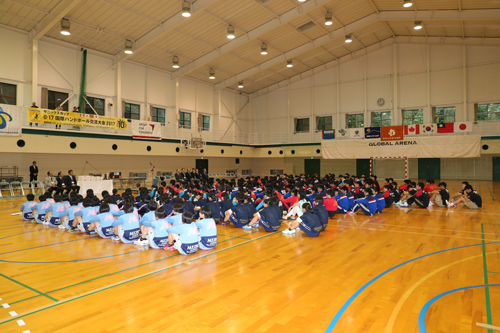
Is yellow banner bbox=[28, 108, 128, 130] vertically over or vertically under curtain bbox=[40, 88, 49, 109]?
under

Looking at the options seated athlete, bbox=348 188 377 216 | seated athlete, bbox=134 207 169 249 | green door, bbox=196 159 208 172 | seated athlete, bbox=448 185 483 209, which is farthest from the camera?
green door, bbox=196 159 208 172

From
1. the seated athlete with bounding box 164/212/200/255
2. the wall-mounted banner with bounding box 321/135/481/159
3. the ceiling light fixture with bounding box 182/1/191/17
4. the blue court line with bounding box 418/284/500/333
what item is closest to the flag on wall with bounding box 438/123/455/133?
the wall-mounted banner with bounding box 321/135/481/159

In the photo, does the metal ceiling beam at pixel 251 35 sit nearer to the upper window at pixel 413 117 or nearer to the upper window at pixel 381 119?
the upper window at pixel 381 119

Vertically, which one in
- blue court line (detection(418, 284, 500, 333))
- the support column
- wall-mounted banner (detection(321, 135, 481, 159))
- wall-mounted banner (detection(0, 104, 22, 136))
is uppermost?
the support column

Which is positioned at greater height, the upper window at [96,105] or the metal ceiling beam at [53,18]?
the metal ceiling beam at [53,18]

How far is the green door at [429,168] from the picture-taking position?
27781mm

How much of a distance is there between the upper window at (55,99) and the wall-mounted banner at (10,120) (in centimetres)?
337

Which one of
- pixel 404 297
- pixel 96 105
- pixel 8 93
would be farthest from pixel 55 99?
pixel 404 297

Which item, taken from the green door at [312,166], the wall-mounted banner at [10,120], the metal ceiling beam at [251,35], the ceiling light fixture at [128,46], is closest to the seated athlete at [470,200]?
the metal ceiling beam at [251,35]

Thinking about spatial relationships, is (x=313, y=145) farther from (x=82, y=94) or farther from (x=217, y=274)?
(x=217, y=274)

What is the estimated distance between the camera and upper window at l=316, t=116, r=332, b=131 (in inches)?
1236

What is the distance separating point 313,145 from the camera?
29781mm

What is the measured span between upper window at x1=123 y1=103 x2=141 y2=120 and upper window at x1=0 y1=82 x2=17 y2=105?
7.14m

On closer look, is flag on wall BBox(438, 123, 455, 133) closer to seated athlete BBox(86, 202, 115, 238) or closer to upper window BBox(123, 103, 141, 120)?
upper window BBox(123, 103, 141, 120)
